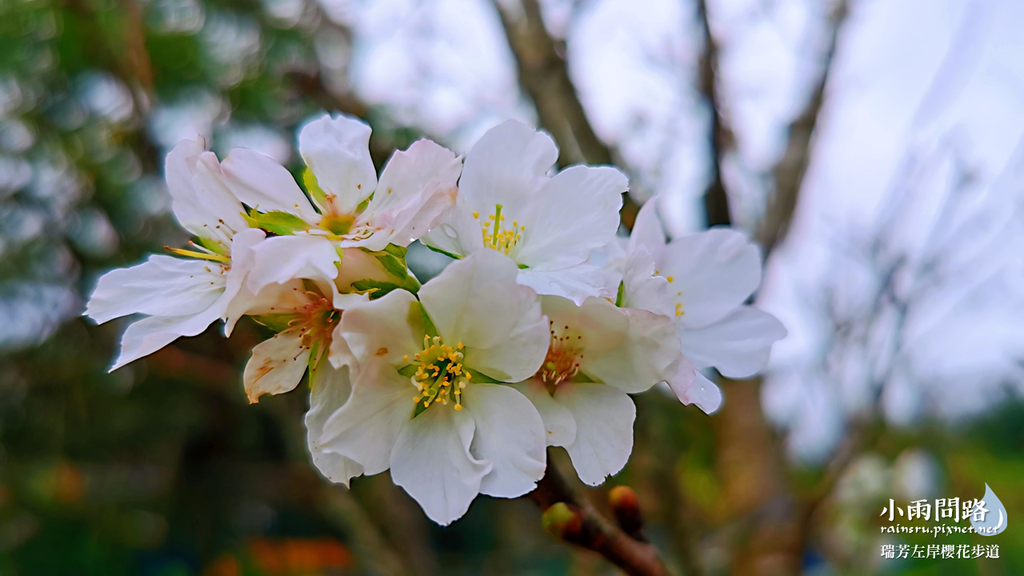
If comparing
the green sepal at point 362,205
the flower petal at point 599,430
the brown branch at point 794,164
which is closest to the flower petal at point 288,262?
the green sepal at point 362,205

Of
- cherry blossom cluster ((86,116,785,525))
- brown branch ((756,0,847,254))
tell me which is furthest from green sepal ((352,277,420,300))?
brown branch ((756,0,847,254))

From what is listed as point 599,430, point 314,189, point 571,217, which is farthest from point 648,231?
point 314,189

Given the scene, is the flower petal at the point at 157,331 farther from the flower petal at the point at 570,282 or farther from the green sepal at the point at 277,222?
the flower petal at the point at 570,282

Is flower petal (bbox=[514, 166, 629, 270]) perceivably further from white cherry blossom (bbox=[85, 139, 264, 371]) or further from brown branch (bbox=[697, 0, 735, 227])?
brown branch (bbox=[697, 0, 735, 227])

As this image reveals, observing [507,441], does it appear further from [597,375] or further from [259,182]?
[259,182]

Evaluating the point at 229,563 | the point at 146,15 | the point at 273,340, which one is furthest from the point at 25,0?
the point at 229,563
